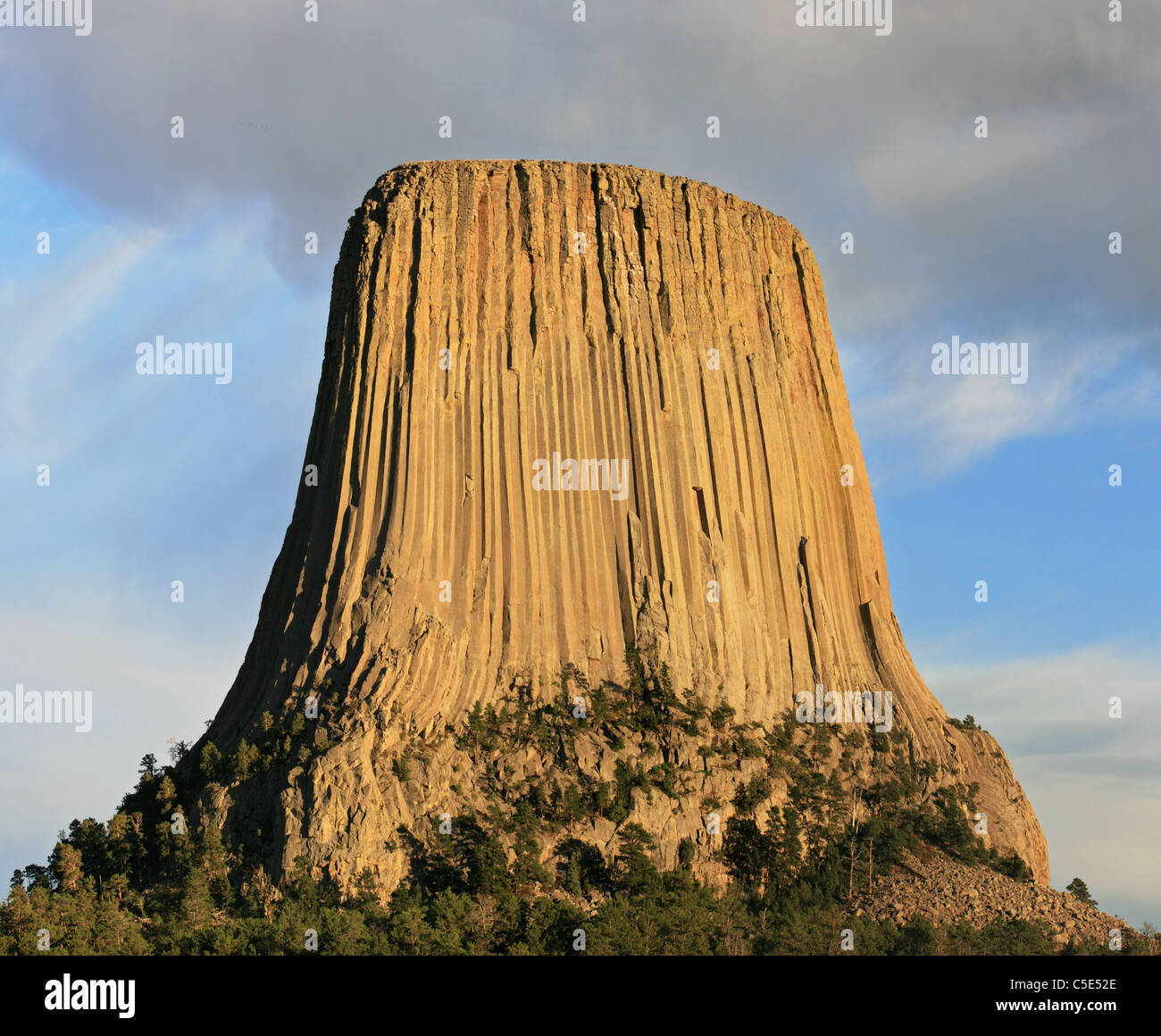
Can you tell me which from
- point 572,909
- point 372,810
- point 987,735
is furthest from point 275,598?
point 987,735

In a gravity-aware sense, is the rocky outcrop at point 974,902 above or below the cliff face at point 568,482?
below

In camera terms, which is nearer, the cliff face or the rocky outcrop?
the rocky outcrop

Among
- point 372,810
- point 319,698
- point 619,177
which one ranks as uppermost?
point 619,177

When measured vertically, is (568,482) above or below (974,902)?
above

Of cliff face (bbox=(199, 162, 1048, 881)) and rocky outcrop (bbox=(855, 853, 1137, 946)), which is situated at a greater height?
cliff face (bbox=(199, 162, 1048, 881))

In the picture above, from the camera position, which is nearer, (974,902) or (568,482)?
(974,902)

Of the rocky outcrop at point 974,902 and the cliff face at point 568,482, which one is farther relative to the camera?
the cliff face at point 568,482
